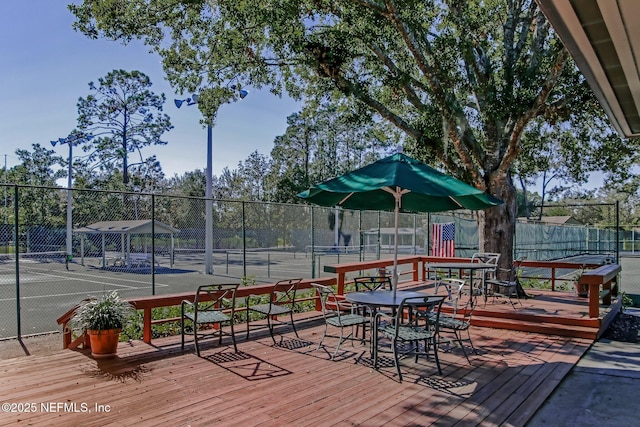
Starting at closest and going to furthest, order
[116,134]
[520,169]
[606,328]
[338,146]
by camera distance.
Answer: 1. [606,328]
2. [520,169]
3. [116,134]
4. [338,146]

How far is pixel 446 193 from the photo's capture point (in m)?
4.43

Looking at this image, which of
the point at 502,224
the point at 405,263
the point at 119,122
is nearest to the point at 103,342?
the point at 405,263

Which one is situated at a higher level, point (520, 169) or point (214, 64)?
point (214, 64)

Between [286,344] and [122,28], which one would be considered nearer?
[286,344]

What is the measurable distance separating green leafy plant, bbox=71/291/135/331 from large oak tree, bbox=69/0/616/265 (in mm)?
4871

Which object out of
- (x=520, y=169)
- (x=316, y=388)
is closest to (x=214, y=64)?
(x=316, y=388)

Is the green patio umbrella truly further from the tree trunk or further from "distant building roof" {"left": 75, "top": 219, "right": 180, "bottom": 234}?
"distant building roof" {"left": 75, "top": 219, "right": 180, "bottom": 234}

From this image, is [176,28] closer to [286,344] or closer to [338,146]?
[286,344]

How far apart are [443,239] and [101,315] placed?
398 inches

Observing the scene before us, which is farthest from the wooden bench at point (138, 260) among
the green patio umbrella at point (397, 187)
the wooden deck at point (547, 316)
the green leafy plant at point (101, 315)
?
the wooden deck at point (547, 316)

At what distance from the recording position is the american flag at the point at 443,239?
12.6 metres

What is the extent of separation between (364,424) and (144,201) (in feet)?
83.1

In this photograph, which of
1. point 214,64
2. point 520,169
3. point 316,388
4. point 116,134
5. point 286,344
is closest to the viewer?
point 316,388

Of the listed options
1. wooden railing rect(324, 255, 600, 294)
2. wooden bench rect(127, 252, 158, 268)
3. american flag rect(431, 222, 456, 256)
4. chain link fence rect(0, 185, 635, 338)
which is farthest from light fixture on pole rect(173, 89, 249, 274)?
american flag rect(431, 222, 456, 256)
